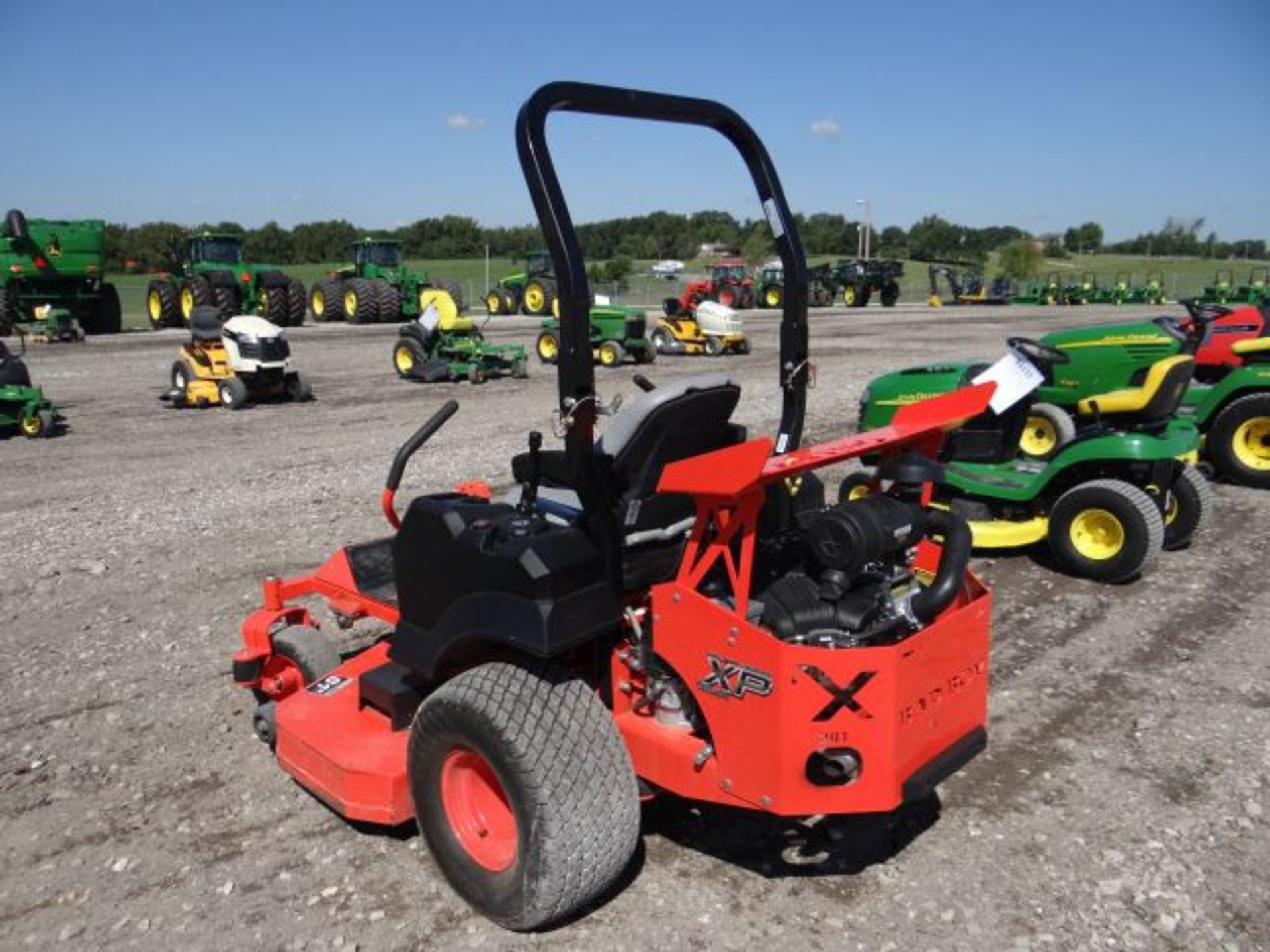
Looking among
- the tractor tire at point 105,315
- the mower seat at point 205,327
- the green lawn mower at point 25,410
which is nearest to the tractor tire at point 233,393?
the mower seat at point 205,327

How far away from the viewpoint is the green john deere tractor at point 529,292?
27.4 metres

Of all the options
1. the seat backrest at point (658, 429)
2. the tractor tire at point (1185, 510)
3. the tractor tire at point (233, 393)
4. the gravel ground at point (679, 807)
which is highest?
the seat backrest at point (658, 429)

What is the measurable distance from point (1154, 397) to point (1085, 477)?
2.31ft

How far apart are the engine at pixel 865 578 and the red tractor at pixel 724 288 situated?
18071 mm

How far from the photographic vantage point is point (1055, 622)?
530cm

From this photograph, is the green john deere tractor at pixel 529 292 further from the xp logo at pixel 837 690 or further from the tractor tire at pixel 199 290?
the xp logo at pixel 837 690

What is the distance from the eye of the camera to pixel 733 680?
252 cm

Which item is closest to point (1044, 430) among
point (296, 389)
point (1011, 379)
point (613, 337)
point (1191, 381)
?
point (1011, 379)

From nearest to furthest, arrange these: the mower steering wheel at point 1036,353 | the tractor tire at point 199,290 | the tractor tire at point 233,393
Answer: the mower steering wheel at point 1036,353 → the tractor tire at point 233,393 → the tractor tire at point 199,290

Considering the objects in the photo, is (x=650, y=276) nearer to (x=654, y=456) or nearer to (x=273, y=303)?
(x=273, y=303)

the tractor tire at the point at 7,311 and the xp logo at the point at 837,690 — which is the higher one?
the tractor tire at the point at 7,311

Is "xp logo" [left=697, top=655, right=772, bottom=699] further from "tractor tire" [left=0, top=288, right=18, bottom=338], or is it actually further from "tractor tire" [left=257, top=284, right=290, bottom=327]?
"tractor tire" [left=257, top=284, right=290, bottom=327]

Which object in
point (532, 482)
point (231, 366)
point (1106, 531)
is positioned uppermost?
point (532, 482)

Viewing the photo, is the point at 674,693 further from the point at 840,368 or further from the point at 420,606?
the point at 840,368
